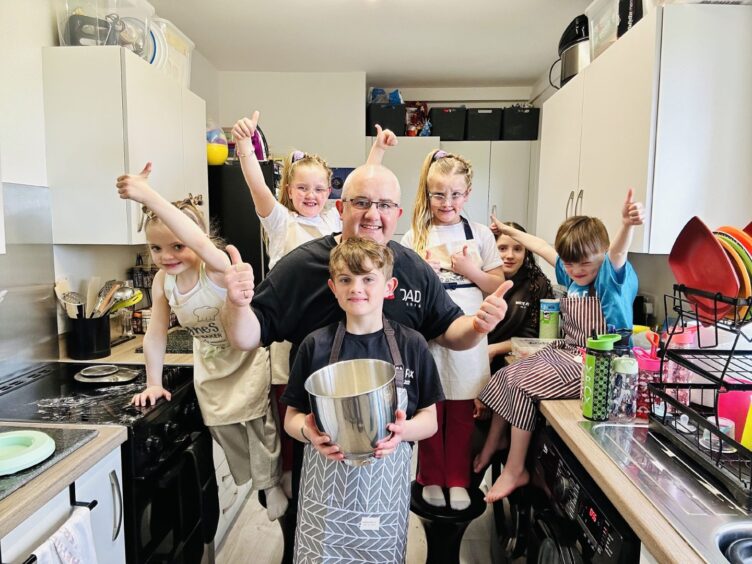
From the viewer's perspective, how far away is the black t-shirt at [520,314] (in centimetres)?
210

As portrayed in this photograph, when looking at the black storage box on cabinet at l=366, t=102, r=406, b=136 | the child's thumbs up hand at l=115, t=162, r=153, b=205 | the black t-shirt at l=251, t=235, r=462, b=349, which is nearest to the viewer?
the child's thumbs up hand at l=115, t=162, r=153, b=205

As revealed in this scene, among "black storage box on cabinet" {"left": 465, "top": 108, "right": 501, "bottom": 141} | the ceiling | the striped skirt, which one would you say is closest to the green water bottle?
the striped skirt

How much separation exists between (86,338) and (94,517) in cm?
93

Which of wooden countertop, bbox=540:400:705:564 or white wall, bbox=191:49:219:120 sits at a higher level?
white wall, bbox=191:49:219:120

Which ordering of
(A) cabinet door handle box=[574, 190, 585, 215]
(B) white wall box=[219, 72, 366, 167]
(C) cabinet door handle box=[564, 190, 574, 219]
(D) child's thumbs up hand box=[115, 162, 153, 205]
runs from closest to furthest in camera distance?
(D) child's thumbs up hand box=[115, 162, 153, 205]
(A) cabinet door handle box=[574, 190, 585, 215]
(C) cabinet door handle box=[564, 190, 574, 219]
(B) white wall box=[219, 72, 366, 167]

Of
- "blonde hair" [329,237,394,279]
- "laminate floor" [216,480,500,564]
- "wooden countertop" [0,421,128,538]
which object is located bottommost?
"laminate floor" [216,480,500,564]

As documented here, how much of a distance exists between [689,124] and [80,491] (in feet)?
6.68

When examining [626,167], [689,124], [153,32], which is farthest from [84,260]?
[689,124]

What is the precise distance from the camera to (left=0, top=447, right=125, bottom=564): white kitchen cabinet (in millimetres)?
1002

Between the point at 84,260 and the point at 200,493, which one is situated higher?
the point at 84,260

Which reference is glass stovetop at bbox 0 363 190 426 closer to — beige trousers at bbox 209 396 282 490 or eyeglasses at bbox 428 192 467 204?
beige trousers at bbox 209 396 282 490

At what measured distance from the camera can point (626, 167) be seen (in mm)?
1835

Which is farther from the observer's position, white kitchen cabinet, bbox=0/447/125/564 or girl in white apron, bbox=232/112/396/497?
girl in white apron, bbox=232/112/396/497

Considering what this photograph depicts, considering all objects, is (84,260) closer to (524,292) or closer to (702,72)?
(524,292)
